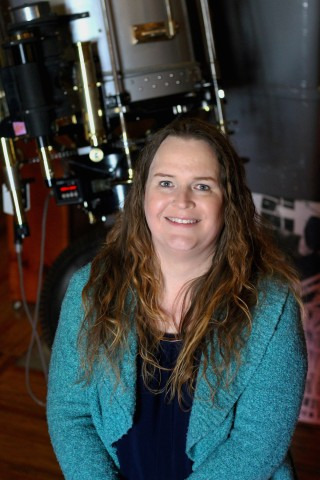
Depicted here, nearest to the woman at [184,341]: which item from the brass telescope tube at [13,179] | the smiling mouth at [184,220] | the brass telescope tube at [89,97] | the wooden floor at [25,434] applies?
the smiling mouth at [184,220]

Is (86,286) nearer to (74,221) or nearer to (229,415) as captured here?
(229,415)

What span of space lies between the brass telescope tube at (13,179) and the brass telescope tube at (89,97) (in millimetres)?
193

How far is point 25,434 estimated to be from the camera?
1812 mm

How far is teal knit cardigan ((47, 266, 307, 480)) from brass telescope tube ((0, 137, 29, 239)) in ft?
1.89

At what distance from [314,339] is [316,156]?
1.65 ft

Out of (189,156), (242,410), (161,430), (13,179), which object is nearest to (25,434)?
(13,179)

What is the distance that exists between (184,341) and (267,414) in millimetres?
163

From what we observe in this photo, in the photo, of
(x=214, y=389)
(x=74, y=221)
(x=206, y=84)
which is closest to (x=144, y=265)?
(x=214, y=389)

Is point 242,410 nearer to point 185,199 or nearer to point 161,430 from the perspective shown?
point 161,430

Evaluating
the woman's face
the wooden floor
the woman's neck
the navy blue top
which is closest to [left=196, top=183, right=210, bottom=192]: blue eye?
the woman's face

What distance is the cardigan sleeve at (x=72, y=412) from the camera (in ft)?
3.48

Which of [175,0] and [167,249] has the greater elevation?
[175,0]

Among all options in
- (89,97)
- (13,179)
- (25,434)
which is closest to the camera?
(89,97)

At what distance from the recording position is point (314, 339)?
189cm
